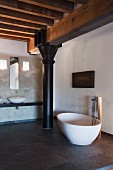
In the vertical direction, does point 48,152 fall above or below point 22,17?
below

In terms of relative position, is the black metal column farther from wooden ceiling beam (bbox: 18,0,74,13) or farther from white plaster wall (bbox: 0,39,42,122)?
wooden ceiling beam (bbox: 18,0,74,13)

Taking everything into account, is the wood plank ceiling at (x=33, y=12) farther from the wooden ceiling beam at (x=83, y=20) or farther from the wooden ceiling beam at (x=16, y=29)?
the wooden ceiling beam at (x=83, y=20)

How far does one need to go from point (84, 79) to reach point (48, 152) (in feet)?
8.43

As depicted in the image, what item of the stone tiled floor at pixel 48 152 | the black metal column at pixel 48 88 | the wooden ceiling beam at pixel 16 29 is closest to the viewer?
the stone tiled floor at pixel 48 152

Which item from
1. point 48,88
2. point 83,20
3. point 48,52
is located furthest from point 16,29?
point 83,20

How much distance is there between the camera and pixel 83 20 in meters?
3.26

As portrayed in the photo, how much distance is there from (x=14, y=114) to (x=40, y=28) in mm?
2944

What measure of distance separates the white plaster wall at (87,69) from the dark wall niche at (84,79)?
0.10m

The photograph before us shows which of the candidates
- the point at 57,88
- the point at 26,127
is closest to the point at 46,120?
the point at 26,127

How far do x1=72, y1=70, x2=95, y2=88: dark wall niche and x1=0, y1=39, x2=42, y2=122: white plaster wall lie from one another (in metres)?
1.47

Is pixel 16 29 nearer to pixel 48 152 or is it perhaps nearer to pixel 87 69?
pixel 87 69

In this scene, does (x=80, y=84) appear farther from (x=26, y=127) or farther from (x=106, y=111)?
(x=26, y=127)

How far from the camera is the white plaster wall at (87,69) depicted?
4.36m

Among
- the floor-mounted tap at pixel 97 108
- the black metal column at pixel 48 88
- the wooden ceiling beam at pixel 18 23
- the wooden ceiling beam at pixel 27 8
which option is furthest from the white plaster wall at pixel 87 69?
the wooden ceiling beam at pixel 18 23
